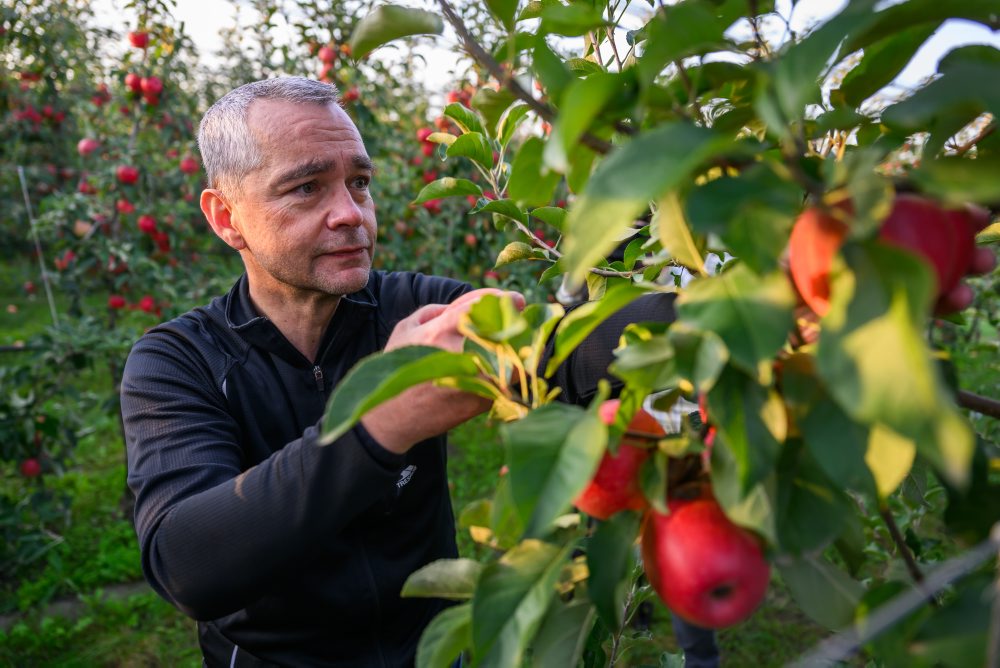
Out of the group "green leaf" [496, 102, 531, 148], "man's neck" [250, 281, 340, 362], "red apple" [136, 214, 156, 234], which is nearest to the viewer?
"green leaf" [496, 102, 531, 148]

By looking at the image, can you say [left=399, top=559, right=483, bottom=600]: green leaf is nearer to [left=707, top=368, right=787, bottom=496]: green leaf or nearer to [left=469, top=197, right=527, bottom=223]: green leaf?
[left=707, top=368, right=787, bottom=496]: green leaf

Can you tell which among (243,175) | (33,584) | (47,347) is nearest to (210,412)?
(243,175)

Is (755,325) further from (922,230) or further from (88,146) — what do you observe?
(88,146)

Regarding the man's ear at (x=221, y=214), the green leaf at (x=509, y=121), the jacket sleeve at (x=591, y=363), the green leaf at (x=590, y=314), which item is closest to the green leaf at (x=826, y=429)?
the green leaf at (x=590, y=314)

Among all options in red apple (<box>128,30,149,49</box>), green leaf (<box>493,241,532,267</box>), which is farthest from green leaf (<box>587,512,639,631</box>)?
red apple (<box>128,30,149,49</box>)

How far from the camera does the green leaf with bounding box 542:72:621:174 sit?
400 mm

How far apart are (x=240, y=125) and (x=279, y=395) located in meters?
0.55

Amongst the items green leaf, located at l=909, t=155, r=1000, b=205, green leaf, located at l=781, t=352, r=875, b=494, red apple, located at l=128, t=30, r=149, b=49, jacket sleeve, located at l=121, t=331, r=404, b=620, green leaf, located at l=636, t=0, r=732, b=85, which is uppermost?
red apple, located at l=128, t=30, r=149, b=49

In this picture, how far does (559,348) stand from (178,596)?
2.33 ft

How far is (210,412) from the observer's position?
1.31 meters

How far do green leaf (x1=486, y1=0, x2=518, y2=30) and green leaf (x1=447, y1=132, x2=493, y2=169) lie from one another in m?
0.33

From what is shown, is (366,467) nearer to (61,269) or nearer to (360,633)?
(360,633)

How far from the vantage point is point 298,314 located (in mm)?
1601

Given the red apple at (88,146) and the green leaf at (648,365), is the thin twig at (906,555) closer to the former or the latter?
the green leaf at (648,365)
